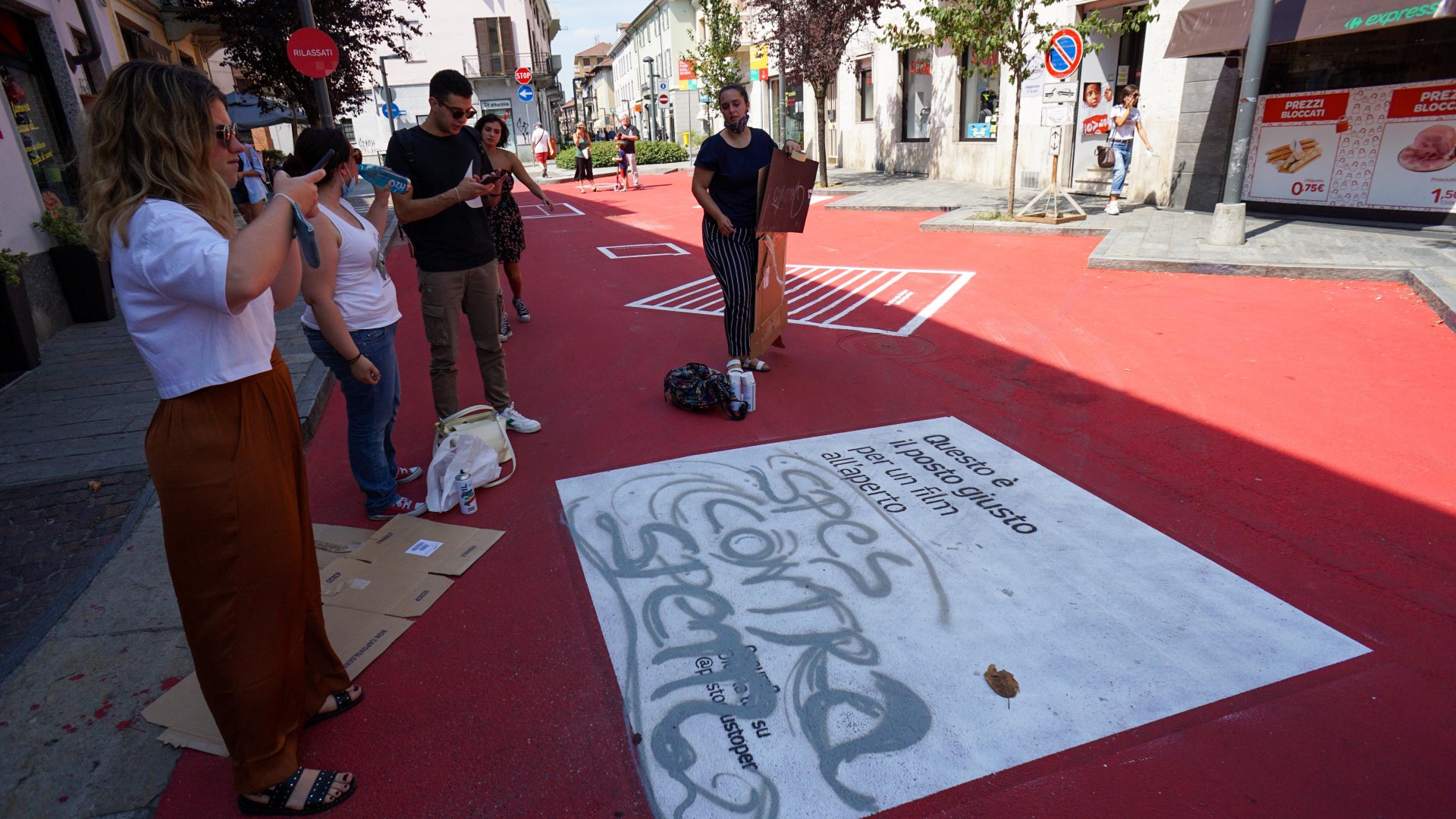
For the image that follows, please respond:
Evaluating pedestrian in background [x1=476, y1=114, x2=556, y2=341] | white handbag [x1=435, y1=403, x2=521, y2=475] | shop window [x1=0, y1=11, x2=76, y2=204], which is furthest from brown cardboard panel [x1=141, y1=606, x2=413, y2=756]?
shop window [x1=0, y1=11, x2=76, y2=204]

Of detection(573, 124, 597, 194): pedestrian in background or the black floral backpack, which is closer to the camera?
the black floral backpack

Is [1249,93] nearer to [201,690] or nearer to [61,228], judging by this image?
[201,690]

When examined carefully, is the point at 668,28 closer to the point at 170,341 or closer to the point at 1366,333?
the point at 1366,333

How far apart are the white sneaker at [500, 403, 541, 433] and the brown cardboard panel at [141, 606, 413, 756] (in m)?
1.96

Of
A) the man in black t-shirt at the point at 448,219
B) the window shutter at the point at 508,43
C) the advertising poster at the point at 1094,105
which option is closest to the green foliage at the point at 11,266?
the man in black t-shirt at the point at 448,219

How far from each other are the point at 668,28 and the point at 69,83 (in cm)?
5060

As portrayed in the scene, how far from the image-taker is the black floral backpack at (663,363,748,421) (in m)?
5.25

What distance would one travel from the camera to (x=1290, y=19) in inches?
386

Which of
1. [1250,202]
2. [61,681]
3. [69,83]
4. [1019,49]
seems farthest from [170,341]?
[1250,202]

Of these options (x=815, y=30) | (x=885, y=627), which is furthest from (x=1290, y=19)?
(x=885, y=627)

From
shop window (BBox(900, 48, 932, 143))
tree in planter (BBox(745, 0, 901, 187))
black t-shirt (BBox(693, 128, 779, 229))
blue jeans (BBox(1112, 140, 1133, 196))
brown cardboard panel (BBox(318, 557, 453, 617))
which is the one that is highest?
tree in planter (BBox(745, 0, 901, 187))

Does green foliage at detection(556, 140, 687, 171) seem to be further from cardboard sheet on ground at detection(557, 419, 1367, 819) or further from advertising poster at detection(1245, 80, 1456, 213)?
cardboard sheet on ground at detection(557, 419, 1367, 819)

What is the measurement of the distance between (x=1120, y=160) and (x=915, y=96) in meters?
9.57

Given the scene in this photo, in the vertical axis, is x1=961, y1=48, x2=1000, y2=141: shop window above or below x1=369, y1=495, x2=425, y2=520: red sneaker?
above
